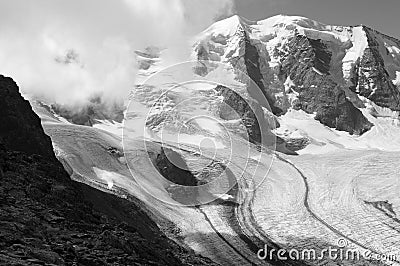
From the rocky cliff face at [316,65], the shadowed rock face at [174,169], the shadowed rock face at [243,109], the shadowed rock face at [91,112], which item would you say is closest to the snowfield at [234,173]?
the shadowed rock face at [174,169]

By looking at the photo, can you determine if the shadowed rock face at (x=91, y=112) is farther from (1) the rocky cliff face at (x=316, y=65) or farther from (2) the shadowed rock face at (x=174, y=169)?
(2) the shadowed rock face at (x=174, y=169)

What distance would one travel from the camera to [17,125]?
20.0 meters

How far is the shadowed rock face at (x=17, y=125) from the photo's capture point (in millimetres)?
19609

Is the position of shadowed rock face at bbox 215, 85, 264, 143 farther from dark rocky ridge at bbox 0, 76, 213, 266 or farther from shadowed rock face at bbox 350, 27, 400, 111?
dark rocky ridge at bbox 0, 76, 213, 266

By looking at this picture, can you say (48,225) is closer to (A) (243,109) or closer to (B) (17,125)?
(B) (17,125)

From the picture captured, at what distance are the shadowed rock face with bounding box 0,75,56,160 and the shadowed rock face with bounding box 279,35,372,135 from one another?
58.3 metres

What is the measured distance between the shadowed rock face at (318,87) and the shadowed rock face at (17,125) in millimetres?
58343

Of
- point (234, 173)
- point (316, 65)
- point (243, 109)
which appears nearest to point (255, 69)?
point (316, 65)

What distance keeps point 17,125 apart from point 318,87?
208 ft

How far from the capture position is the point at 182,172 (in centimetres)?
3869

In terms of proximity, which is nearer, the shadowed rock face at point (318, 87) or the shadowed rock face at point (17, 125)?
the shadowed rock face at point (17, 125)

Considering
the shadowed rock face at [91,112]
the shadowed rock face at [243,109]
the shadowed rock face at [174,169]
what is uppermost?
the shadowed rock face at [243,109]

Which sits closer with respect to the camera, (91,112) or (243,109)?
(91,112)

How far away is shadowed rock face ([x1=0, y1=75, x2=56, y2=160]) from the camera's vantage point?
772 inches
